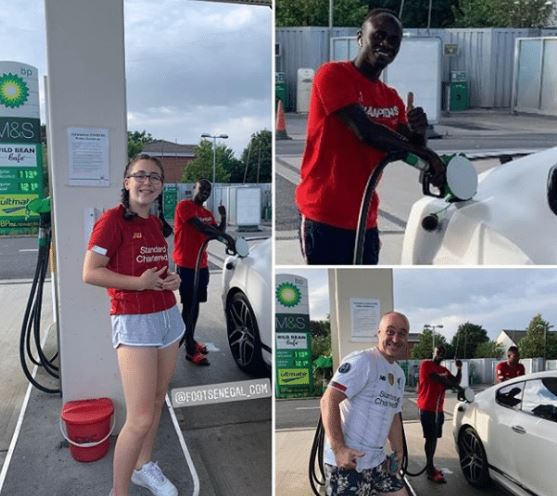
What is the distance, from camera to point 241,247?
3.94 m

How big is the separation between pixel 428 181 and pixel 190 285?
8.79ft

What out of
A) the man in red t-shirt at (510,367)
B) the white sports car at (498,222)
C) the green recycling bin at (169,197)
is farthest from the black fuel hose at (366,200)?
the green recycling bin at (169,197)

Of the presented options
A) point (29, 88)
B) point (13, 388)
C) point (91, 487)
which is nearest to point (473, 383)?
point (91, 487)

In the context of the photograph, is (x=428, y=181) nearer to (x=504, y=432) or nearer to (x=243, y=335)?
(x=504, y=432)

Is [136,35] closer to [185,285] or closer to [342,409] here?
[185,285]

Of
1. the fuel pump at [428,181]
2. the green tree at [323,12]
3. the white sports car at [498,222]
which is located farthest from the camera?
the white sports car at [498,222]

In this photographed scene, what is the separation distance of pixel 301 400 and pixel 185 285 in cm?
220

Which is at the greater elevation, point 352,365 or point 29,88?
point 29,88

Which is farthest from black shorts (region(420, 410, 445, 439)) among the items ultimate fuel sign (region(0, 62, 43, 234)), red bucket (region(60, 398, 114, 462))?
ultimate fuel sign (region(0, 62, 43, 234))

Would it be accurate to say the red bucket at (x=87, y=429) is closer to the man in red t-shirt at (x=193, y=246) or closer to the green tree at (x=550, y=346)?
the man in red t-shirt at (x=193, y=246)

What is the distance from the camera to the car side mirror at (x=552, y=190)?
1961mm

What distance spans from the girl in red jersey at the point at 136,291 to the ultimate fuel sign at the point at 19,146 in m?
1.27

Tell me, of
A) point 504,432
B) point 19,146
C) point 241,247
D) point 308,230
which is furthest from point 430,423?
point 19,146

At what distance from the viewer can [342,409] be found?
7.62ft
